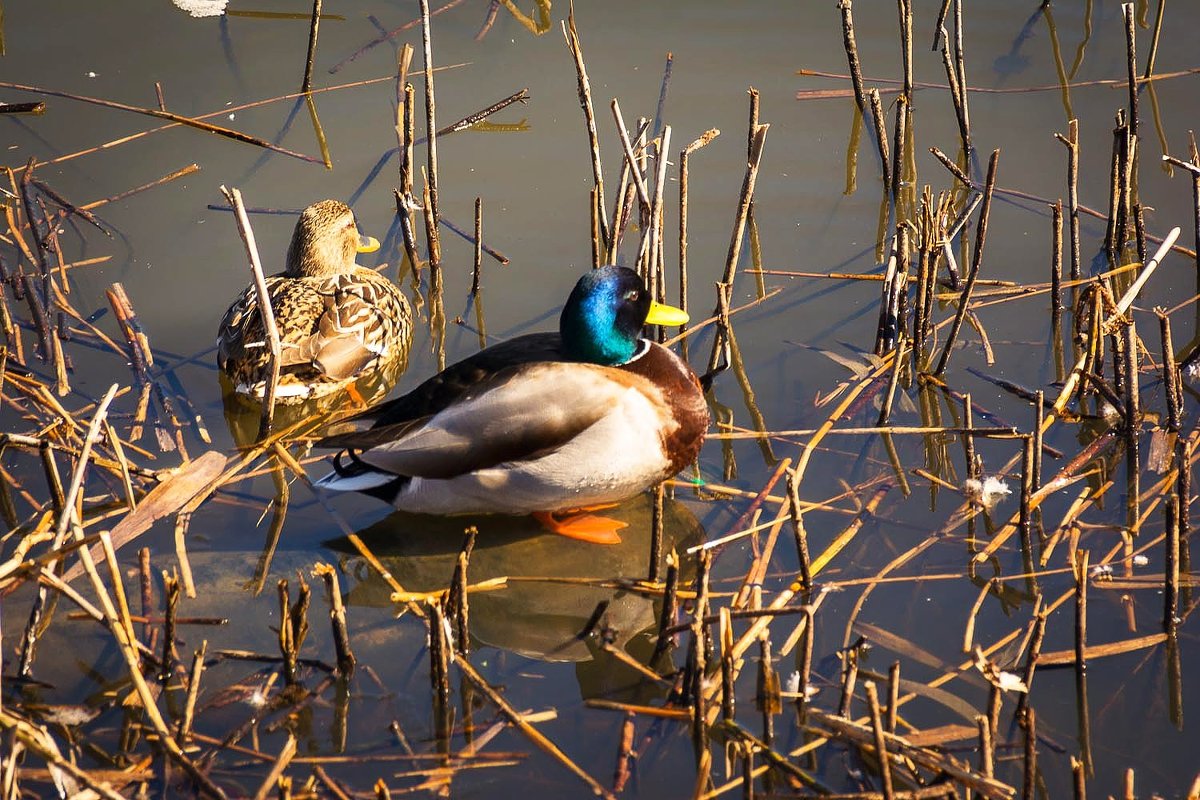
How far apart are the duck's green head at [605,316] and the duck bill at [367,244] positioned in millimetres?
2088

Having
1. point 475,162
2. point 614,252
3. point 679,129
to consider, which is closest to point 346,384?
point 614,252

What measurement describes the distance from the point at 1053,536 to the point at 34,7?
716 centimetres

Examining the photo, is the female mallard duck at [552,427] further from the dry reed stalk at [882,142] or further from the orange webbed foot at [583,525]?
the dry reed stalk at [882,142]

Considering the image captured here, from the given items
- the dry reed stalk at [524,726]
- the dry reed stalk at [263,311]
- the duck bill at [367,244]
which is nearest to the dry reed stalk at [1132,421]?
the dry reed stalk at [524,726]

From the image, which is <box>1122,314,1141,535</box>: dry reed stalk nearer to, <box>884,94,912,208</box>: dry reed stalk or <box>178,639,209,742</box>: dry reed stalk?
<box>884,94,912,208</box>: dry reed stalk

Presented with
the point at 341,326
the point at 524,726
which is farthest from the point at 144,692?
the point at 341,326

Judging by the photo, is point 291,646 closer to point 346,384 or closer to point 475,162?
point 346,384

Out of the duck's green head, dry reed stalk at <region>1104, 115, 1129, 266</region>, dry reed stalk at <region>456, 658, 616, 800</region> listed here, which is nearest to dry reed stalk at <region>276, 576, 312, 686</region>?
dry reed stalk at <region>456, 658, 616, 800</region>

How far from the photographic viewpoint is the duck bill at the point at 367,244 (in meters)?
6.55

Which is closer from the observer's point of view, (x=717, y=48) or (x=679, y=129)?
(x=679, y=129)

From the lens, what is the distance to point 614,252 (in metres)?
5.63

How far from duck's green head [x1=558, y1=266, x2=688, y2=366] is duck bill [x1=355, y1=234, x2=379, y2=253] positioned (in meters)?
2.09

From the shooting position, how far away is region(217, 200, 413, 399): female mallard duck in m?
5.55

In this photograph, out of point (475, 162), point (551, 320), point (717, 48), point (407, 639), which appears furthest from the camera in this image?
point (717, 48)
